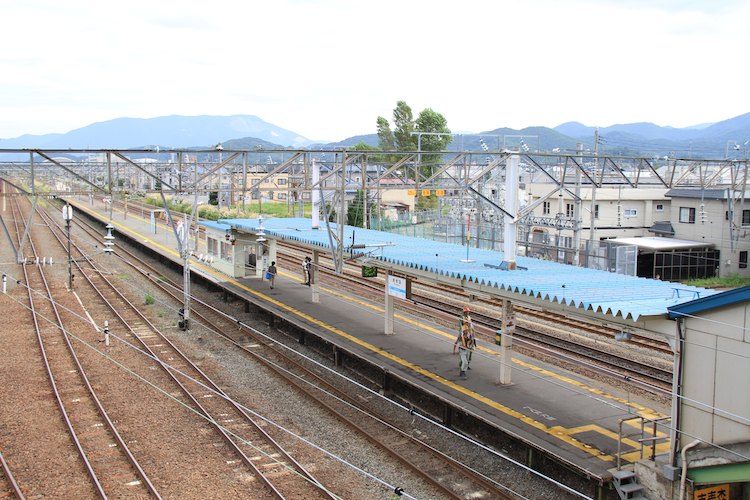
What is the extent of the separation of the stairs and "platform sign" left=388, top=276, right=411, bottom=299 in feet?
23.9

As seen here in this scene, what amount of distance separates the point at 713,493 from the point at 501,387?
4.65m

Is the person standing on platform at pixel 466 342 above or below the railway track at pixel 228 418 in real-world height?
above

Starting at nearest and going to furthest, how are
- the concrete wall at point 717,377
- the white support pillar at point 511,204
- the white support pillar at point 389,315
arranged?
the concrete wall at point 717,377 < the white support pillar at point 511,204 < the white support pillar at point 389,315

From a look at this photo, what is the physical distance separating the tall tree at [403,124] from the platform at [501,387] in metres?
48.7

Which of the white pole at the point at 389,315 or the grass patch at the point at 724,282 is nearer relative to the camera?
the white pole at the point at 389,315

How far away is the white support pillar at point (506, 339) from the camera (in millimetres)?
11808

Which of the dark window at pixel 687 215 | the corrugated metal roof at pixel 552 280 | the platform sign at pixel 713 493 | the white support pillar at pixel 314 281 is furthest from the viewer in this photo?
the dark window at pixel 687 215

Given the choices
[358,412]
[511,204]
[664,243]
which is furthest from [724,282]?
[358,412]

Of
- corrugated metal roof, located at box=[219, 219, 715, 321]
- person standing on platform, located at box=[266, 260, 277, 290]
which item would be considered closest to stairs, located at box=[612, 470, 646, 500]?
corrugated metal roof, located at box=[219, 219, 715, 321]

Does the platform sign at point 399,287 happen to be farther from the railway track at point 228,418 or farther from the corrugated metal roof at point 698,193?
the corrugated metal roof at point 698,193

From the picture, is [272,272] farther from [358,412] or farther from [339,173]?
[358,412]

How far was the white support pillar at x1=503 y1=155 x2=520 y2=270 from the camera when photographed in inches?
498

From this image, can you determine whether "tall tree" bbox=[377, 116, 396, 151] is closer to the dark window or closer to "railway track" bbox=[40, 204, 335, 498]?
the dark window

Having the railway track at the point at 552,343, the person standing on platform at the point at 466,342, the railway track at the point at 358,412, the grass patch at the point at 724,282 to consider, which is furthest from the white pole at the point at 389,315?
the grass patch at the point at 724,282
